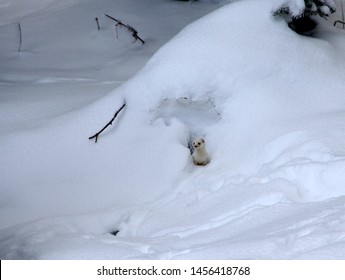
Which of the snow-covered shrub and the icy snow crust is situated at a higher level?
the snow-covered shrub

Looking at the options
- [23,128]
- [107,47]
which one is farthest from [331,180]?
[107,47]

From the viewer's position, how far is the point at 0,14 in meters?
5.66

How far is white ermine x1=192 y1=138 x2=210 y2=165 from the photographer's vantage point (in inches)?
116

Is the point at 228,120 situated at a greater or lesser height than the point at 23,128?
greater

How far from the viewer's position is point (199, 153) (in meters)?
2.98

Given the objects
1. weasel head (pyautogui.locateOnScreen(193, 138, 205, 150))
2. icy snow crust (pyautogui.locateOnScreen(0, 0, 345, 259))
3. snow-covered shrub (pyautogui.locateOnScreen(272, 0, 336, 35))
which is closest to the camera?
icy snow crust (pyautogui.locateOnScreen(0, 0, 345, 259))

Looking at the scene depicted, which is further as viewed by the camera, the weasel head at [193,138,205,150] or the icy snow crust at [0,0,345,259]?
the weasel head at [193,138,205,150]

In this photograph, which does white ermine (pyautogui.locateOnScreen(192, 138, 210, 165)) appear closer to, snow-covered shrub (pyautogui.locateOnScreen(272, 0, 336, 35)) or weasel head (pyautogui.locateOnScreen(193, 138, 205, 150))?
weasel head (pyautogui.locateOnScreen(193, 138, 205, 150))

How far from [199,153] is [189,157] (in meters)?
0.11

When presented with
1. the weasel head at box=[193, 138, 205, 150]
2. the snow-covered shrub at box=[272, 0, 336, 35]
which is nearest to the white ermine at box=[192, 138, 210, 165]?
the weasel head at box=[193, 138, 205, 150]

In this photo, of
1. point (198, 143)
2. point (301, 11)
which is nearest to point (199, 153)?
point (198, 143)

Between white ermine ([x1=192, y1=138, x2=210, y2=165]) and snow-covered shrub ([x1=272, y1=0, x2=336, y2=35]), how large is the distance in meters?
1.11

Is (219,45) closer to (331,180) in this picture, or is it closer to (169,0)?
(331,180)
